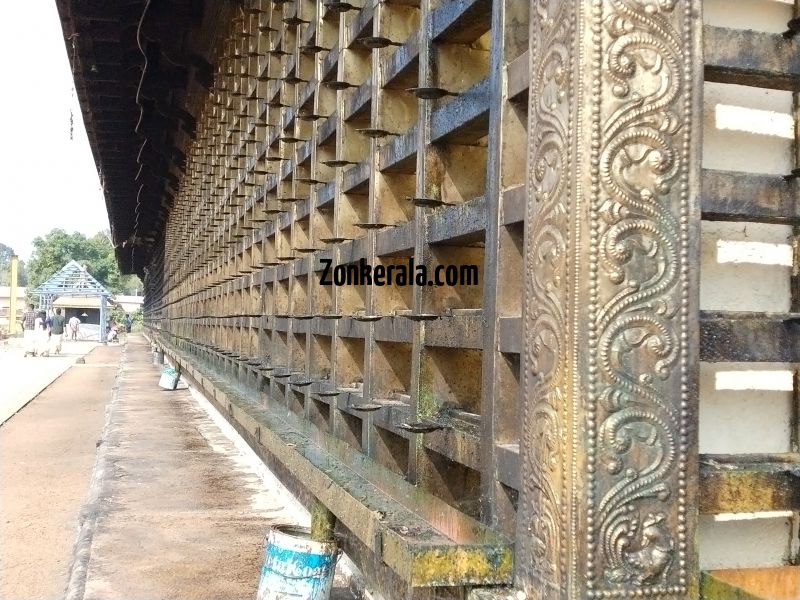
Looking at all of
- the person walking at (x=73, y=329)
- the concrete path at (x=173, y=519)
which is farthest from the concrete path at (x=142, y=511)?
the person walking at (x=73, y=329)

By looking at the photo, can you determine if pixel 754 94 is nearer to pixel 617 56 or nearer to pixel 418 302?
pixel 617 56

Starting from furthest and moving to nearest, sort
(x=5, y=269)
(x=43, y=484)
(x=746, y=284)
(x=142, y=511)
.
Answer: (x=5, y=269), (x=43, y=484), (x=142, y=511), (x=746, y=284)

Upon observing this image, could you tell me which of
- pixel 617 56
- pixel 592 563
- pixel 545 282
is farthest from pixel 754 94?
pixel 592 563

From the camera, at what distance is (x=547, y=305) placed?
177 cm

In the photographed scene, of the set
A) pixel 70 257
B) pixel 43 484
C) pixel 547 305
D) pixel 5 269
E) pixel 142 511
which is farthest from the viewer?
pixel 5 269

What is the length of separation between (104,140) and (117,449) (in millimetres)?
10022

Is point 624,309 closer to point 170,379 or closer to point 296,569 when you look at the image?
point 296,569

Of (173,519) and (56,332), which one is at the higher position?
(56,332)

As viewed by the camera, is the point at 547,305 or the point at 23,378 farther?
the point at 23,378

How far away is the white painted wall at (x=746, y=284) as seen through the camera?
2088 mm

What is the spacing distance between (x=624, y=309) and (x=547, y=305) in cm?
17

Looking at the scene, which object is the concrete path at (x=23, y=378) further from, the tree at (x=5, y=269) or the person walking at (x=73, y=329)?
the tree at (x=5, y=269)

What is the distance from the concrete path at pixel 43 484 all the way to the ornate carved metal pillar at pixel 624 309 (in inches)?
153

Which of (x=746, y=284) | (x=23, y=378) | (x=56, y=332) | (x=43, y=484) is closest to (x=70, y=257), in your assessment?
(x=56, y=332)
